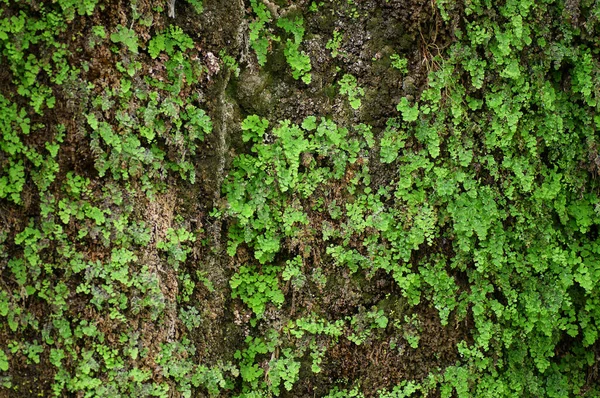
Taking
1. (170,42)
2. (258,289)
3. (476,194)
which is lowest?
(258,289)

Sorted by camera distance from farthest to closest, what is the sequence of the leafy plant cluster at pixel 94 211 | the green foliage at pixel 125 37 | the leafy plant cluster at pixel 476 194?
1. the leafy plant cluster at pixel 476 194
2. the green foliage at pixel 125 37
3. the leafy plant cluster at pixel 94 211

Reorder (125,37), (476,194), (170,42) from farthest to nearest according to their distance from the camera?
(476,194), (170,42), (125,37)

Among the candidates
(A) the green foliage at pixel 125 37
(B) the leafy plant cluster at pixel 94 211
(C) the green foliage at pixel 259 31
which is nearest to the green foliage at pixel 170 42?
(B) the leafy plant cluster at pixel 94 211

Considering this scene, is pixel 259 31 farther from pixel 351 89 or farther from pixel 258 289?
pixel 258 289

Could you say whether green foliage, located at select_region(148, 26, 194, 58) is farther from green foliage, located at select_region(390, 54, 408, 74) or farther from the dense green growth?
green foliage, located at select_region(390, 54, 408, 74)

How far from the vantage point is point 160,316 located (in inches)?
131

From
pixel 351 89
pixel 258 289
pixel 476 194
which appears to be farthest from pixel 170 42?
pixel 476 194

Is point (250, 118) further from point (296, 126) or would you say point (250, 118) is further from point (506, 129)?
point (506, 129)

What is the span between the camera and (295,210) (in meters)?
3.58

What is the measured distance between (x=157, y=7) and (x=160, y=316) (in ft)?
5.36

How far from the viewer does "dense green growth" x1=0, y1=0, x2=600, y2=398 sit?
3.03 meters

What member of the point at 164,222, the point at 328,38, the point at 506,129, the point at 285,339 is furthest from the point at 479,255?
the point at 164,222

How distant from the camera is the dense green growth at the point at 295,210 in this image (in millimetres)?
3031

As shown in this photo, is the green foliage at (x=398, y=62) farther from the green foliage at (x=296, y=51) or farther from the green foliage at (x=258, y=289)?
the green foliage at (x=258, y=289)
